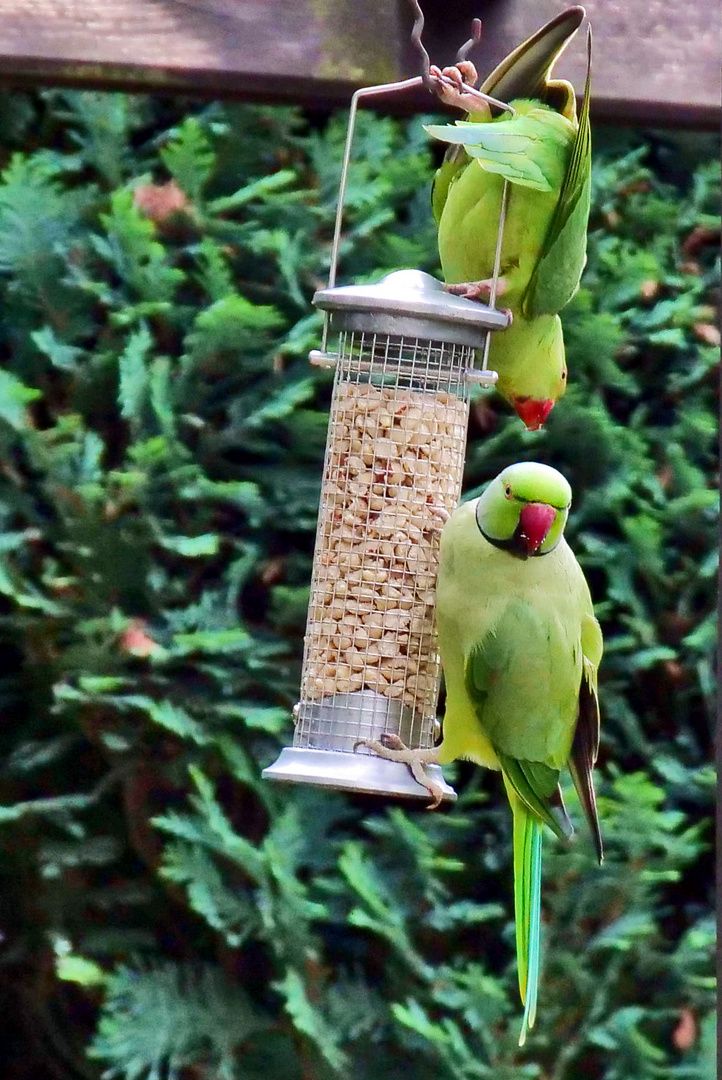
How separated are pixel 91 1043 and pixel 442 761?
132 cm

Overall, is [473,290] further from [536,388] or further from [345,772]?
[345,772]

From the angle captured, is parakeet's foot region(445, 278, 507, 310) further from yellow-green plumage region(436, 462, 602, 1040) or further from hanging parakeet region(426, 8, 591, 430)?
yellow-green plumage region(436, 462, 602, 1040)

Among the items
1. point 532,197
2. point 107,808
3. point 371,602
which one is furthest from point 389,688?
point 107,808

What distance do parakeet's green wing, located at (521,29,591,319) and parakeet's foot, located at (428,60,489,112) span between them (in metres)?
0.15

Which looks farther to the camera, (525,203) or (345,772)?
(525,203)

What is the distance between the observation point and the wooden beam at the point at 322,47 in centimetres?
156

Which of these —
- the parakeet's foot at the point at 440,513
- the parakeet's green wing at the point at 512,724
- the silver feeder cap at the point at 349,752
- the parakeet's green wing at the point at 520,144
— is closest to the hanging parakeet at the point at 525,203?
the parakeet's green wing at the point at 520,144

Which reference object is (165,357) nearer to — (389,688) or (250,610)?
(250,610)

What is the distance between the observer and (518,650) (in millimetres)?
1554

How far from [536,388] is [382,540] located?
1.46 feet

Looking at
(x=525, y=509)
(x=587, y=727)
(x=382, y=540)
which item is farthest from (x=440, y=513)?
(x=587, y=727)

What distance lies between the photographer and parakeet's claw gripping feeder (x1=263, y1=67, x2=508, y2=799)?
158 cm

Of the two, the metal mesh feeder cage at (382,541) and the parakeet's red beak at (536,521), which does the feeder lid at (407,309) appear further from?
the parakeet's red beak at (536,521)

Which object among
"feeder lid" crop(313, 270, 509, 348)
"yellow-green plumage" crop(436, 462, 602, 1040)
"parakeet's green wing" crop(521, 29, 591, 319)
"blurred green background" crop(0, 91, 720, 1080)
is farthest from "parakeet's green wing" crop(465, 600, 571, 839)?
"blurred green background" crop(0, 91, 720, 1080)
